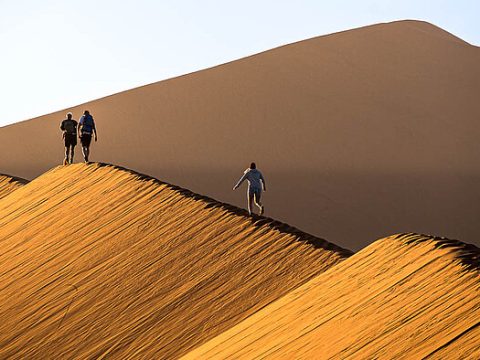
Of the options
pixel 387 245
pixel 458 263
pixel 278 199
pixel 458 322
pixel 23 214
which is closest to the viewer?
pixel 458 322

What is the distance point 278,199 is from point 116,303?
21.4 meters

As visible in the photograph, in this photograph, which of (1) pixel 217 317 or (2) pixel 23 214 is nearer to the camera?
(1) pixel 217 317

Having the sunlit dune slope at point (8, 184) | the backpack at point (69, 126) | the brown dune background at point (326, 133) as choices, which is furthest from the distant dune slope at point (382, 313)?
the brown dune background at point (326, 133)

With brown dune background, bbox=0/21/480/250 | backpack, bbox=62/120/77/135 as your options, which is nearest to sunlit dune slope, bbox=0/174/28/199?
backpack, bbox=62/120/77/135

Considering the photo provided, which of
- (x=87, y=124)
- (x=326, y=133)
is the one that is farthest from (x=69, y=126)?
(x=326, y=133)

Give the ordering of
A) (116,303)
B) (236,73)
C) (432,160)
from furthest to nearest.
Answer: (236,73) → (432,160) → (116,303)

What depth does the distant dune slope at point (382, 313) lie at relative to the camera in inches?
298

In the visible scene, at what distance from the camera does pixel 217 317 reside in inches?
482

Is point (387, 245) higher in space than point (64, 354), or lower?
higher

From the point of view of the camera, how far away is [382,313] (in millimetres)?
8289

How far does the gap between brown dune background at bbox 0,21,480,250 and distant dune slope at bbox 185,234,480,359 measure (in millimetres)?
19849

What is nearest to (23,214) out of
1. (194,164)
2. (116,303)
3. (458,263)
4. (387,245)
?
(116,303)

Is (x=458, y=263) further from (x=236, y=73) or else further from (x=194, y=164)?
(x=236, y=73)

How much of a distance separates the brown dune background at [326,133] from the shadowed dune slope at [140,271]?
15227 millimetres
